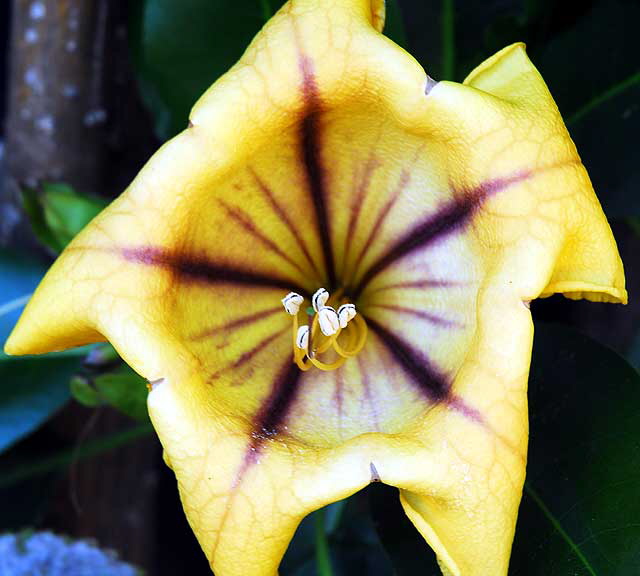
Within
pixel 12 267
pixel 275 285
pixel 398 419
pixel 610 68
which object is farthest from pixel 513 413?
pixel 12 267

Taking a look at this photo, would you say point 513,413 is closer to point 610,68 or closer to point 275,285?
point 275,285

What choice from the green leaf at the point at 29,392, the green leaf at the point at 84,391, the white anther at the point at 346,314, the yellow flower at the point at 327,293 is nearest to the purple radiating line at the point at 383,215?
the yellow flower at the point at 327,293

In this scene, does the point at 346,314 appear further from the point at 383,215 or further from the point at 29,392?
the point at 29,392

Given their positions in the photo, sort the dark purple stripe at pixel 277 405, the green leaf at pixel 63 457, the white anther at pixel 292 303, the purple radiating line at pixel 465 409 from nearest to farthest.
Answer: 1. the purple radiating line at pixel 465 409
2. the dark purple stripe at pixel 277 405
3. the white anther at pixel 292 303
4. the green leaf at pixel 63 457

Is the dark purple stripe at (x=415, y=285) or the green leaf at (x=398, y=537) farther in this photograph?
the green leaf at (x=398, y=537)

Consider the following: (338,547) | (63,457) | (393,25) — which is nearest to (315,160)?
(393,25)

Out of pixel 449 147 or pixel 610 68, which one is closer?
pixel 449 147

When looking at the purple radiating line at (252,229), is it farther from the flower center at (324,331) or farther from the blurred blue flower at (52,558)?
the blurred blue flower at (52,558)
